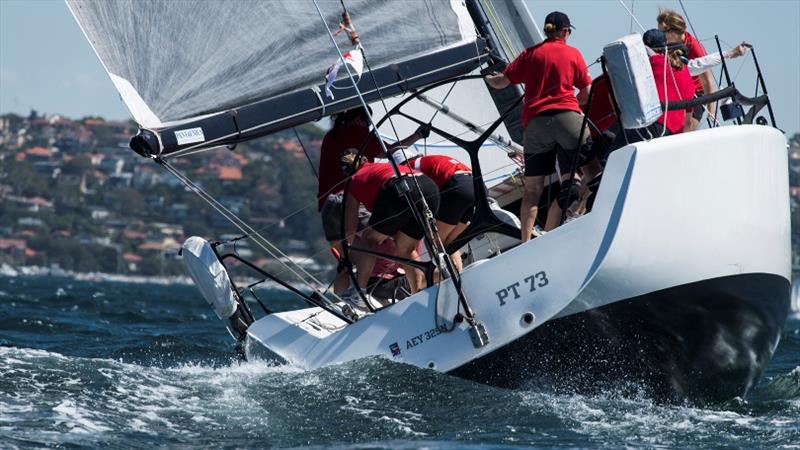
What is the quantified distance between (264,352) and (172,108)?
1397 millimetres

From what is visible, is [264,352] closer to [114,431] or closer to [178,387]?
[178,387]

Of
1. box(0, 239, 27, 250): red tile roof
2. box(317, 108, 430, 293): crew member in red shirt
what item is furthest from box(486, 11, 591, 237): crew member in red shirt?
box(0, 239, 27, 250): red tile roof

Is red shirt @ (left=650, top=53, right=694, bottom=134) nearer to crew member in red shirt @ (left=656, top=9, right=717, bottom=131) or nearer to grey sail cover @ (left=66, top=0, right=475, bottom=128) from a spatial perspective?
crew member in red shirt @ (left=656, top=9, right=717, bottom=131)

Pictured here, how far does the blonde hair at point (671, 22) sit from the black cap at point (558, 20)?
79 cm

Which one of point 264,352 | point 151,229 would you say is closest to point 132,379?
point 264,352

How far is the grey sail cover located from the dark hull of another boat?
202 cm

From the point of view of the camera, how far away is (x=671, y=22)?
25.7ft

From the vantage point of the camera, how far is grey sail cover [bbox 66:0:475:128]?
312 inches

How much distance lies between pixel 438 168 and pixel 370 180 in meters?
0.35

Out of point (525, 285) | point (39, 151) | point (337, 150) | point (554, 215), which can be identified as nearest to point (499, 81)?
point (554, 215)

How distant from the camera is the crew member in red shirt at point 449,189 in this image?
752 centimetres

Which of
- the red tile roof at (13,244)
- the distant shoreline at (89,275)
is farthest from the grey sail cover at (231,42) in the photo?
the red tile roof at (13,244)

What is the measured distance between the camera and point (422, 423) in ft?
21.1

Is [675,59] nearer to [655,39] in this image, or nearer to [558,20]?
[655,39]
